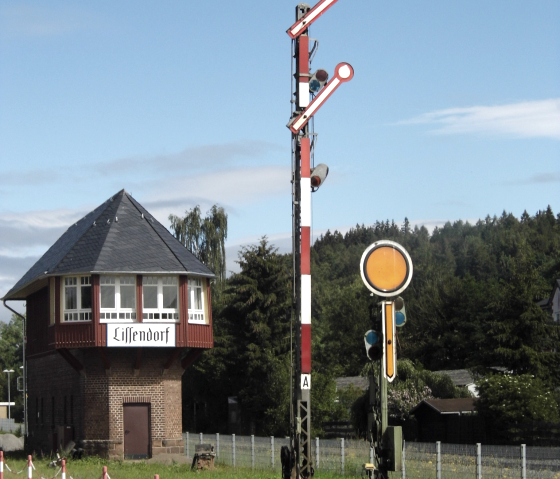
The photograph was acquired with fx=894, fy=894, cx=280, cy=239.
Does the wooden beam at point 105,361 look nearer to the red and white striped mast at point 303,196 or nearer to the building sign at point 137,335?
the building sign at point 137,335

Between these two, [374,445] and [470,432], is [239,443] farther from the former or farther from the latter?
[374,445]

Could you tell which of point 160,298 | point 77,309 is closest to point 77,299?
point 77,309

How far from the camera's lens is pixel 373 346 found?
11.5 meters

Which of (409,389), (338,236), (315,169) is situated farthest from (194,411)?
(338,236)

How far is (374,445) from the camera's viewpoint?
11414 mm

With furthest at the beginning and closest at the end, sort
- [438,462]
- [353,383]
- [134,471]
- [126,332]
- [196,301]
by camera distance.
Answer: [353,383], [196,301], [126,332], [134,471], [438,462]

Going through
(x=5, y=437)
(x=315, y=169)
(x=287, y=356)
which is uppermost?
(x=315, y=169)

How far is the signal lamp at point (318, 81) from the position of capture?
53.8 ft

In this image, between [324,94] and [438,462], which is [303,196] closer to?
[324,94]

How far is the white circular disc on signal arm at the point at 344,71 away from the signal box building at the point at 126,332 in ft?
60.6

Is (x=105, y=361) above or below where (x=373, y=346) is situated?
below

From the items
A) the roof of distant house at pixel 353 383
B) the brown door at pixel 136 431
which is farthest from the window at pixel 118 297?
the roof of distant house at pixel 353 383

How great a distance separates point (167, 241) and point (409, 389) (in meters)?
17.8

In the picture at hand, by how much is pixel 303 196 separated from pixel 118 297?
18463 mm
